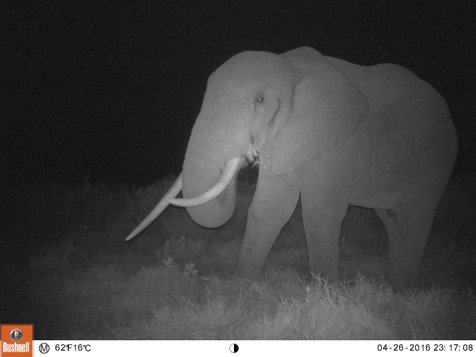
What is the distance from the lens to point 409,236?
4.53 meters

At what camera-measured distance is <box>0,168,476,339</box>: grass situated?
116 inches

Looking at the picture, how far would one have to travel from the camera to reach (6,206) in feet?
21.3

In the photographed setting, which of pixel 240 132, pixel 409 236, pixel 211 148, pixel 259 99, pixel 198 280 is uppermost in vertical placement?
pixel 259 99

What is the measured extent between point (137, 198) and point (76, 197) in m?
0.82

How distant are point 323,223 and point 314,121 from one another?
714mm

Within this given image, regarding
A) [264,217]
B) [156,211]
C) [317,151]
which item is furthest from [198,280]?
[317,151]

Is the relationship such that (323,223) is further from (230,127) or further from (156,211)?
(156,211)

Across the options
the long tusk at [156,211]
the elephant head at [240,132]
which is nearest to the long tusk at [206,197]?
the elephant head at [240,132]

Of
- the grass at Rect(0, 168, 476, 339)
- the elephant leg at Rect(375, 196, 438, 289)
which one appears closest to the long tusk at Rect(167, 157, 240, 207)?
the grass at Rect(0, 168, 476, 339)

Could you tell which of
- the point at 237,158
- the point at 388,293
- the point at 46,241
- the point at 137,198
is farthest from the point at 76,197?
the point at 388,293

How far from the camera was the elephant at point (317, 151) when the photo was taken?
321cm

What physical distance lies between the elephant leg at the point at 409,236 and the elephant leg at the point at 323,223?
1.09m

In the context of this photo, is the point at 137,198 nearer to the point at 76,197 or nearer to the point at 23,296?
the point at 76,197

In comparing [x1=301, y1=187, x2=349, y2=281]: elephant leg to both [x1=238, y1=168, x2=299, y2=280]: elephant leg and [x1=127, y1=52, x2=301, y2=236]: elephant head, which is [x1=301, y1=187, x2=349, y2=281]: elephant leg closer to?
[x1=238, y1=168, x2=299, y2=280]: elephant leg
